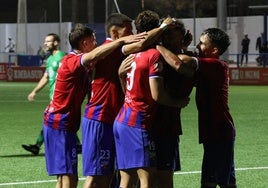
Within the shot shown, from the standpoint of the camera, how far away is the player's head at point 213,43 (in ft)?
30.5

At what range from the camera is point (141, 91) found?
8594 mm

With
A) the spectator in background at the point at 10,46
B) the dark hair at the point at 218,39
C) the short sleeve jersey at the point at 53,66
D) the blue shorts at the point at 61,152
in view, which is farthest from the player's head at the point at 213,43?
the spectator in background at the point at 10,46

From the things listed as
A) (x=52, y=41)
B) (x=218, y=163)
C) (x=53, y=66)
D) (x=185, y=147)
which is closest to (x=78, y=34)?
(x=218, y=163)

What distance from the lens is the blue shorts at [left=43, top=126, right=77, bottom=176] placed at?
9.48 metres

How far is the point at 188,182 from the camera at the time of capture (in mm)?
12438

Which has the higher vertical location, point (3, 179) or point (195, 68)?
point (195, 68)

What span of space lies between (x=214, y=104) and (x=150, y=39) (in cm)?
136

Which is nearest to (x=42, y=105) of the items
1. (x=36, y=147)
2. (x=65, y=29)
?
(x=36, y=147)

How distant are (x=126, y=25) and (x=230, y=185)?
2098 millimetres

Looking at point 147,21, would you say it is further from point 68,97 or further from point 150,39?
point 68,97

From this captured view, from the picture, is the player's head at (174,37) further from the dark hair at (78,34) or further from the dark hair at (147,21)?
the dark hair at (78,34)

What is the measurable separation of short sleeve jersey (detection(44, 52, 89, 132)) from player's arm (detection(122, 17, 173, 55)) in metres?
0.94

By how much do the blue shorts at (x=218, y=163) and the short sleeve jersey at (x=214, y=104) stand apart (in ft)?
0.29

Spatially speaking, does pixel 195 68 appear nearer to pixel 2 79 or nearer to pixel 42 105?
pixel 42 105
